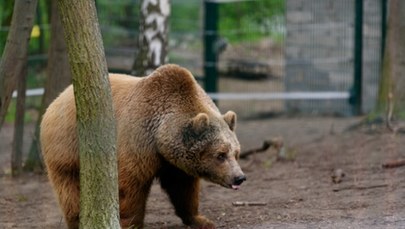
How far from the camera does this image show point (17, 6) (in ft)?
29.4

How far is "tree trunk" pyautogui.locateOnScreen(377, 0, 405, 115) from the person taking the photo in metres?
12.1

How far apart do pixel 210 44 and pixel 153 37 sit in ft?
20.5

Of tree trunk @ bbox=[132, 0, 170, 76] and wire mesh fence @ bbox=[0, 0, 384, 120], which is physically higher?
tree trunk @ bbox=[132, 0, 170, 76]

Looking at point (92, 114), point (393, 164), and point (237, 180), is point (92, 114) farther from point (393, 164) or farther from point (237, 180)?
point (393, 164)

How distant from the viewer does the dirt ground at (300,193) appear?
8359 millimetres

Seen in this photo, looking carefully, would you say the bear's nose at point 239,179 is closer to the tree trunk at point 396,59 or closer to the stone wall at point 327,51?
the tree trunk at point 396,59

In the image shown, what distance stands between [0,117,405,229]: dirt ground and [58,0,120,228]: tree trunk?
5.78 ft

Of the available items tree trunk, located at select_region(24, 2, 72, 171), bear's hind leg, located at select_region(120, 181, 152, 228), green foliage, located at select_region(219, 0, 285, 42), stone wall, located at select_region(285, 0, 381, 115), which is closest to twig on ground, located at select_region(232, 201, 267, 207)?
bear's hind leg, located at select_region(120, 181, 152, 228)

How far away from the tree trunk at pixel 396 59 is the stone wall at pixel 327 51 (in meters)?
3.70

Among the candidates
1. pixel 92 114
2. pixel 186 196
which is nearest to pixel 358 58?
pixel 186 196

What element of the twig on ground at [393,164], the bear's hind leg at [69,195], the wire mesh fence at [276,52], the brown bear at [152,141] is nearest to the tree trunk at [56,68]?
the brown bear at [152,141]

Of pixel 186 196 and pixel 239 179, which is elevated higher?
pixel 239 179

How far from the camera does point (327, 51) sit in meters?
16.6

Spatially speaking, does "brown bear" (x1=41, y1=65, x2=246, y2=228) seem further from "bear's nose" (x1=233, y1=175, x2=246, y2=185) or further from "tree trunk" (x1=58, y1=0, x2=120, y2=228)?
"tree trunk" (x1=58, y1=0, x2=120, y2=228)
